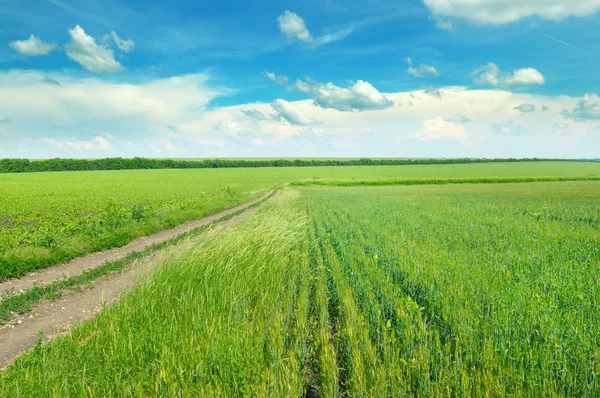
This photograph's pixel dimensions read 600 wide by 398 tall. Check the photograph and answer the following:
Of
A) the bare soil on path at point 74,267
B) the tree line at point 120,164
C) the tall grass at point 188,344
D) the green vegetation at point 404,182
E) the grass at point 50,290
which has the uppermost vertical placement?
the tree line at point 120,164

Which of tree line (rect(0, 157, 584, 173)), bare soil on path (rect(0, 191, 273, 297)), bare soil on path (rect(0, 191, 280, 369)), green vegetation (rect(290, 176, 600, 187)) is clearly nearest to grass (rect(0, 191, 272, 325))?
bare soil on path (rect(0, 191, 280, 369))

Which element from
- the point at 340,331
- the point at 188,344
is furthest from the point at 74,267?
the point at 340,331

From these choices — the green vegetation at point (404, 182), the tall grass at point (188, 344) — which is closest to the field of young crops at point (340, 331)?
the tall grass at point (188, 344)

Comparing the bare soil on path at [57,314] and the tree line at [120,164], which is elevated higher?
the tree line at [120,164]

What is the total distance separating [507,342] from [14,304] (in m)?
10.7

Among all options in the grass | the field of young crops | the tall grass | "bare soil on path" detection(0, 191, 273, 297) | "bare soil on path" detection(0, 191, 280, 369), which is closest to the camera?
the field of young crops

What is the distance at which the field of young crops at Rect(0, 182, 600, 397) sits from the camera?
4.77m

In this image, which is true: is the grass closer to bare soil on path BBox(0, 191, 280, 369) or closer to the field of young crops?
bare soil on path BBox(0, 191, 280, 369)

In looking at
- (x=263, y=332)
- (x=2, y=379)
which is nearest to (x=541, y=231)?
(x=263, y=332)

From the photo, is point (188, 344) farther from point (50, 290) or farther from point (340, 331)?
point (50, 290)

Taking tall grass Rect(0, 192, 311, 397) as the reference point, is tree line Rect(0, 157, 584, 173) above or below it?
above

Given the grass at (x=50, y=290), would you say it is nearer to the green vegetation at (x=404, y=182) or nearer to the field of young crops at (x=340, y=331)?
the field of young crops at (x=340, y=331)

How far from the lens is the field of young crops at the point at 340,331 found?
15.7 ft

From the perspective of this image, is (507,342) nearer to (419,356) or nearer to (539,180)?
(419,356)
